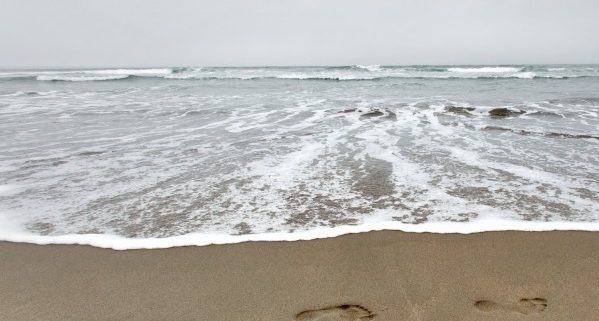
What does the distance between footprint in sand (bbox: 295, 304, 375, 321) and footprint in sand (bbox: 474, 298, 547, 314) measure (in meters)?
0.68

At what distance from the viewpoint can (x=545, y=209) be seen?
12.6 ft

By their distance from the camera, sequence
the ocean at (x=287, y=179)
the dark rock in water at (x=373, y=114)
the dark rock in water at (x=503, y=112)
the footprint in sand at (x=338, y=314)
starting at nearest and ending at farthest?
the footprint in sand at (x=338, y=314)
the ocean at (x=287, y=179)
the dark rock in water at (x=373, y=114)
the dark rock in water at (x=503, y=112)

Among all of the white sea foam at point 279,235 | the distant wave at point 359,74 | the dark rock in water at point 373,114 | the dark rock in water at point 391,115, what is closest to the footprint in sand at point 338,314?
the white sea foam at point 279,235

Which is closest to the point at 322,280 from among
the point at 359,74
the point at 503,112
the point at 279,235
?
the point at 279,235

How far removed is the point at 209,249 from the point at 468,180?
3.31 meters

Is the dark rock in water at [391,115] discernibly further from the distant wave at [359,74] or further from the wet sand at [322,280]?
the distant wave at [359,74]

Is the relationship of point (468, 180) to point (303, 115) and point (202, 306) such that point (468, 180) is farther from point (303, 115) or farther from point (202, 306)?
point (303, 115)

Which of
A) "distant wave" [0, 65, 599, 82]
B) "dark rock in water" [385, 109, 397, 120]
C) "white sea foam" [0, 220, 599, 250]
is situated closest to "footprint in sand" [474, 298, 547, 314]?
"white sea foam" [0, 220, 599, 250]

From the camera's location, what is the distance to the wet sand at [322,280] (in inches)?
92.0

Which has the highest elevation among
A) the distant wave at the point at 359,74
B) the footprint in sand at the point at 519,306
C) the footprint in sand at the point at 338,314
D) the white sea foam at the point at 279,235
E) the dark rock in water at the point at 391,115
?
the distant wave at the point at 359,74

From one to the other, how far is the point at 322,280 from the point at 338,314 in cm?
37

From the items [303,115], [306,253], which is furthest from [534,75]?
[306,253]

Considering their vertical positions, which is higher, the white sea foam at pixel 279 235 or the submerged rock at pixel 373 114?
the submerged rock at pixel 373 114

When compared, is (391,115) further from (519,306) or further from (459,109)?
(519,306)
